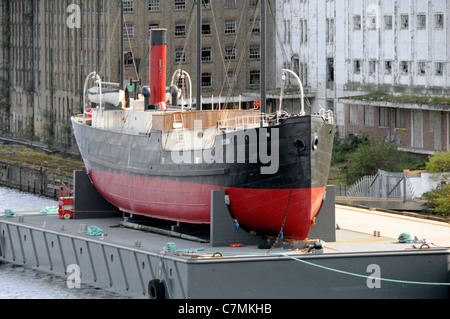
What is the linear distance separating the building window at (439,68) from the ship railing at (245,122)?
3548cm

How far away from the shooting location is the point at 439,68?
85.3 m

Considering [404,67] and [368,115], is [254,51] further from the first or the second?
[404,67]

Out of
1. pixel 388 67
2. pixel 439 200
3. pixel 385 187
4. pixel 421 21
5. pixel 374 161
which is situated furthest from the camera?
pixel 388 67

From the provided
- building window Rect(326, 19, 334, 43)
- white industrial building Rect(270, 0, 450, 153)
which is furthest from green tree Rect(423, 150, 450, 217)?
building window Rect(326, 19, 334, 43)

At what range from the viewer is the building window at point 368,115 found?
92.9 m

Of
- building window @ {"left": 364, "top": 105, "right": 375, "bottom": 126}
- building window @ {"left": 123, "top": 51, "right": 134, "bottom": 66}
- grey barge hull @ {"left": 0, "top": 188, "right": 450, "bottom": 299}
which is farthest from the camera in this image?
building window @ {"left": 123, "top": 51, "right": 134, "bottom": 66}

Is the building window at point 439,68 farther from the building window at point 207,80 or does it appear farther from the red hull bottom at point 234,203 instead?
the red hull bottom at point 234,203

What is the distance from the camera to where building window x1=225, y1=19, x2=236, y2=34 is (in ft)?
364

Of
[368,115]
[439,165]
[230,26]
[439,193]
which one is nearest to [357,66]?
[368,115]

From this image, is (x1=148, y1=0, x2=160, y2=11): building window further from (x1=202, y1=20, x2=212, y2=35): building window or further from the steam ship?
the steam ship

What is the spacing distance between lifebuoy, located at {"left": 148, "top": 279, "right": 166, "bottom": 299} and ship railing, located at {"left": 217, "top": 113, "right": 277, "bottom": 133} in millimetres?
6398

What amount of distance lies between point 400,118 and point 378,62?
16.8ft
